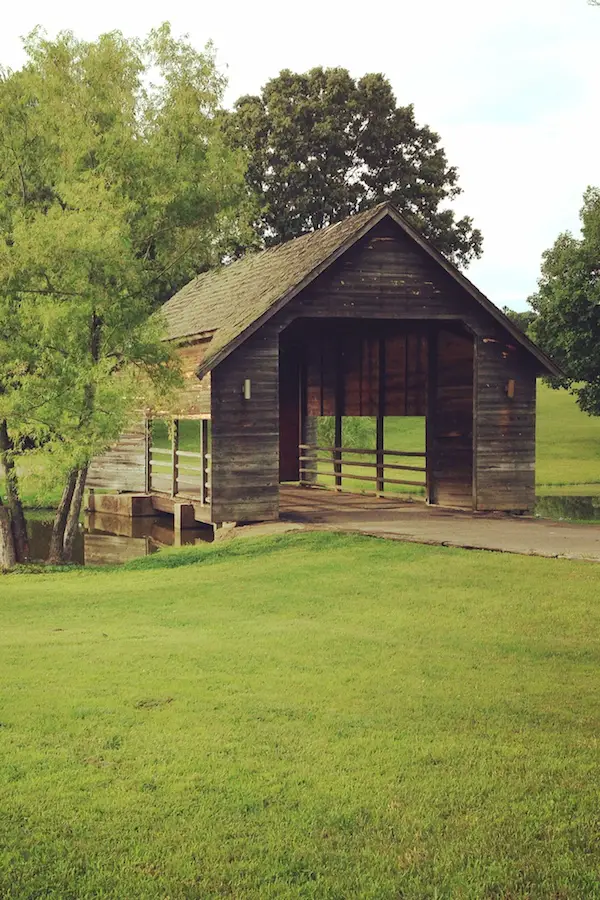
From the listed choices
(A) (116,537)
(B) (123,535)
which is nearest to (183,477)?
(B) (123,535)

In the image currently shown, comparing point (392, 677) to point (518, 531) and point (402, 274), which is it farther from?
point (402, 274)

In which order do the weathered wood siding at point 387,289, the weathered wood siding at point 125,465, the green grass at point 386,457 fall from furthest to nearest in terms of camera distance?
the green grass at point 386,457 → the weathered wood siding at point 125,465 → the weathered wood siding at point 387,289

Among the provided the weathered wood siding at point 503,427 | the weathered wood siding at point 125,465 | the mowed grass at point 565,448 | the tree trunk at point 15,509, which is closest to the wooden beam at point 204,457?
the tree trunk at point 15,509

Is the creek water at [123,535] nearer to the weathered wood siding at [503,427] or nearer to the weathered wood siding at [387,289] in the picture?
the weathered wood siding at [503,427]

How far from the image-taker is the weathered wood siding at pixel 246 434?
22703 mm

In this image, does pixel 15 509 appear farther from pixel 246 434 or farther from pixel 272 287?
pixel 272 287

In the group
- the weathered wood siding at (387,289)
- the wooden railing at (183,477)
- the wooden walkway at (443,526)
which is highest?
the weathered wood siding at (387,289)

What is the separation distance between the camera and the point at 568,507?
35.3 m

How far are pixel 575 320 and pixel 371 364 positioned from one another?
9707 mm

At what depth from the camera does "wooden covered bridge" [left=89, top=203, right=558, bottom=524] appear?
22.9 metres

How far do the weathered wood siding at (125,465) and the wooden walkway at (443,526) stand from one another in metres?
4.95

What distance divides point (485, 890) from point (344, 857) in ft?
2.70

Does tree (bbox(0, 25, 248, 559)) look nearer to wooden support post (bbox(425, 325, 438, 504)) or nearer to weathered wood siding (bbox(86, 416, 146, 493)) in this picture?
wooden support post (bbox(425, 325, 438, 504))

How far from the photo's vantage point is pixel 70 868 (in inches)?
232
